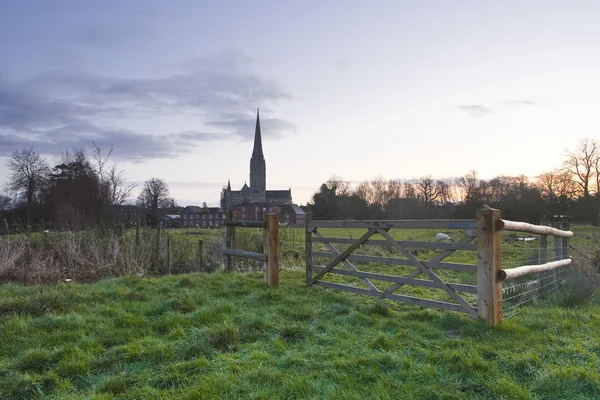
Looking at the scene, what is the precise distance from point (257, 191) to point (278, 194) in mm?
7886

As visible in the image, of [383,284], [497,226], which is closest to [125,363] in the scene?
[497,226]

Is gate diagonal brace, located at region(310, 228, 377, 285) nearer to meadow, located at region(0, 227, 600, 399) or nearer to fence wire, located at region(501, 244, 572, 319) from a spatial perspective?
meadow, located at region(0, 227, 600, 399)

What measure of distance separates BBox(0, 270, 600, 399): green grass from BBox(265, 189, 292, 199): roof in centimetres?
11682

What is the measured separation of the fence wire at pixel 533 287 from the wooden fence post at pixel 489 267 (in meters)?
0.80

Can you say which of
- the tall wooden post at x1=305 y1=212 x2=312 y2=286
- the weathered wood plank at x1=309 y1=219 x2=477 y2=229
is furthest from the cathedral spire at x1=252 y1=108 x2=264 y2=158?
the weathered wood plank at x1=309 y1=219 x2=477 y2=229

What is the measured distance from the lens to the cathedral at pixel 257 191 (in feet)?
385

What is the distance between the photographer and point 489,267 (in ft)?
15.8

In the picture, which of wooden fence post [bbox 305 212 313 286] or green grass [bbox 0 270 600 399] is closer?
green grass [bbox 0 270 600 399]

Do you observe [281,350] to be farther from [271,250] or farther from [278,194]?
[278,194]

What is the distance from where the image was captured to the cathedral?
385 feet

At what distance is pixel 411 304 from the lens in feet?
19.7

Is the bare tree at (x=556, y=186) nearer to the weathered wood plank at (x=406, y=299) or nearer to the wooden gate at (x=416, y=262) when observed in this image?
the wooden gate at (x=416, y=262)

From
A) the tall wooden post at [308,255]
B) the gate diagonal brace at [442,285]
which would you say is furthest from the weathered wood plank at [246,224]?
the gate diagonal brace at [442,285]

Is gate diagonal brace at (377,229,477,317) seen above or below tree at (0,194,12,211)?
below
